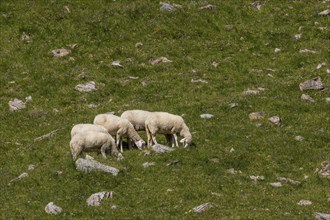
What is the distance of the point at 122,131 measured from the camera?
2834 centimetres

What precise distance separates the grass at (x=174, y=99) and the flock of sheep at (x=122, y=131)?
850 mm

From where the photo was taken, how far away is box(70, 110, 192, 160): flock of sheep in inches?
1024

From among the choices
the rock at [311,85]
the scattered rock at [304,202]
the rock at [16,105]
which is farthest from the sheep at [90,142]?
the rock at [311,85]

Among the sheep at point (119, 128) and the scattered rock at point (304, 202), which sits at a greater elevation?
the scattered rock at point (304, 202)

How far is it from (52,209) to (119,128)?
279 inches

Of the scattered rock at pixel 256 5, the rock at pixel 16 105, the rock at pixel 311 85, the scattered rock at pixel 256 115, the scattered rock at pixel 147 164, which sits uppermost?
the scattered rock at pixel 147 164

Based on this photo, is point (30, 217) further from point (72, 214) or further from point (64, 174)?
point (64, 174)

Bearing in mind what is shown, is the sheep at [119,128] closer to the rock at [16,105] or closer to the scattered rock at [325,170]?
the scattered rock at [325,170]

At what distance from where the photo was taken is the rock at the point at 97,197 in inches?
880

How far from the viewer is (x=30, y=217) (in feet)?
70.7

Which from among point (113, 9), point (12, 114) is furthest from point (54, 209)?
point (113, 9)

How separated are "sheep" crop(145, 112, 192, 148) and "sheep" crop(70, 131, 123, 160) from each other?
2.75 meters

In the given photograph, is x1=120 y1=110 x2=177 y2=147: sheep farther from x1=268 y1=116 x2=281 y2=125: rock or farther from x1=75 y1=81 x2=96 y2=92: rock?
x1=75 y1=81 x2=96 y2=92: rock

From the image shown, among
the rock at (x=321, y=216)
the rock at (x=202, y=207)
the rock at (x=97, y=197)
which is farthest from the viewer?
the rock at (x=97, y=197)
